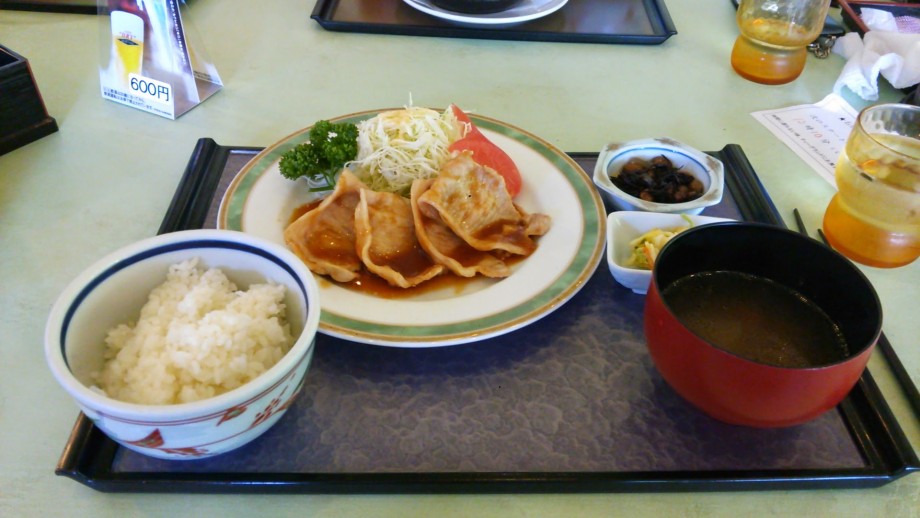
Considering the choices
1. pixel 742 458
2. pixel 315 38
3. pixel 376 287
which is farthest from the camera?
pixel 315 38

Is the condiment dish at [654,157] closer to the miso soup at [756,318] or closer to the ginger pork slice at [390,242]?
the miso soup at [756,318]

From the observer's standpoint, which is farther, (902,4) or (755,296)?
(902,4)

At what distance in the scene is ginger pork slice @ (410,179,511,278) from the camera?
123 cm

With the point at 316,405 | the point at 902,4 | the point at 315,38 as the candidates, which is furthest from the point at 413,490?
the point at 902,4

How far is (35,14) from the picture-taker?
2.21 metres

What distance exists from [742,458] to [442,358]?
52 centimetres

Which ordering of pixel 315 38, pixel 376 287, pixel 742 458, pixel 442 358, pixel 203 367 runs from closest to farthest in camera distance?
pixel 203 367 < pixel 742 458 < pixel 442 358 < pixel 376 287 < pixel 315 38

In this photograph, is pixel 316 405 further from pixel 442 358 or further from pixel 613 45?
pixel 613 45

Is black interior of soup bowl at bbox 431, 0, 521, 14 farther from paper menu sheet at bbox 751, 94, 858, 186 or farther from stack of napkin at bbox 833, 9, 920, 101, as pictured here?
stack of napkin at bbox 833, 9, 920, 101

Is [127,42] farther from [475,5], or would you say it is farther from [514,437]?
[514,437]

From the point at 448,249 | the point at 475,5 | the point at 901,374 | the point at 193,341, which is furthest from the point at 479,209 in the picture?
the point at 475,5

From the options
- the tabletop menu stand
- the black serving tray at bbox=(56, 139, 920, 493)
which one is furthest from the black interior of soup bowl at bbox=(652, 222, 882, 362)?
the tabletop menu stand

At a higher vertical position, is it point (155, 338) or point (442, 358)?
point (155, 338)

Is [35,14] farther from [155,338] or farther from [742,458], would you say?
[742,458]
